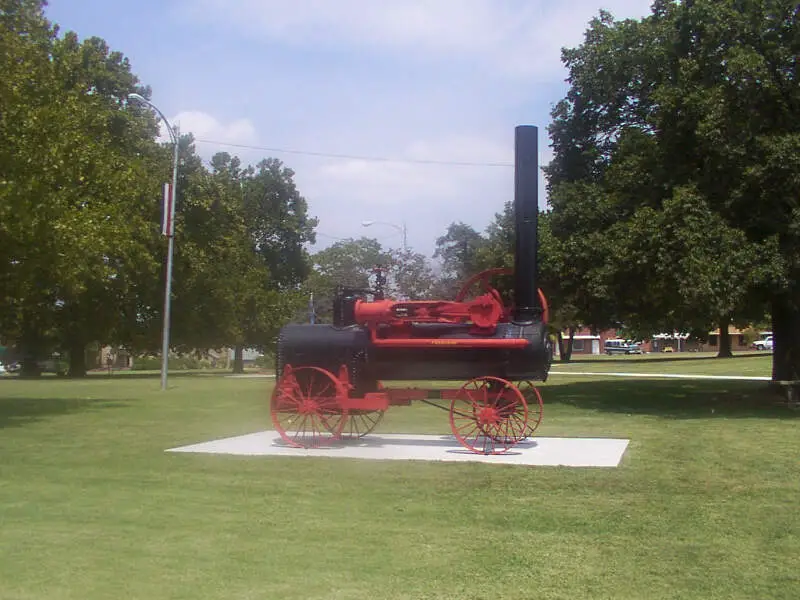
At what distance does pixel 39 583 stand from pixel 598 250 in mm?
18534

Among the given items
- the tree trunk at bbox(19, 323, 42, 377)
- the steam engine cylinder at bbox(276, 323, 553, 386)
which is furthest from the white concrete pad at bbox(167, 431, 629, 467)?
the tree trunk at bbox(19, 323, 42, 377)

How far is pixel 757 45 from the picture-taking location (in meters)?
20.9

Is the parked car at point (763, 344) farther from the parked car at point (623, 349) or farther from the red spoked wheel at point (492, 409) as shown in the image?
the red spoked wheel at point (492, 409)

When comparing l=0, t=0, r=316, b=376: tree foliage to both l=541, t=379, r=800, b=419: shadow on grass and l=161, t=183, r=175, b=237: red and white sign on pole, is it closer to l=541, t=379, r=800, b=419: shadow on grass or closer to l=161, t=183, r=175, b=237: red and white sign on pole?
l=161, t=183, r=175, b=237: red and white sign on pole

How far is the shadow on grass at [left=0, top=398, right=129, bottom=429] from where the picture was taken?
17688mm

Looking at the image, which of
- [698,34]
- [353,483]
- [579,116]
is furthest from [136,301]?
[353,483]

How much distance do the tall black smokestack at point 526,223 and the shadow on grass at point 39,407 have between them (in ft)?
32.1

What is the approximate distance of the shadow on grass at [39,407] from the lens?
17688 millimetres

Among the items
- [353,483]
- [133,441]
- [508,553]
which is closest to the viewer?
[508,553]

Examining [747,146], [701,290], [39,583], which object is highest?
[747,146]

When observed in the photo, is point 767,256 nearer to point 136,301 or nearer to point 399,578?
point 399,578

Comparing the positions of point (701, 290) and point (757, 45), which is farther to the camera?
point (757, 45)

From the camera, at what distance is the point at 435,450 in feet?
42.2

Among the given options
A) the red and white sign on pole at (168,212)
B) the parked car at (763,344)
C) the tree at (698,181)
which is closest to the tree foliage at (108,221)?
the red and white sign on pole at (168,212)
